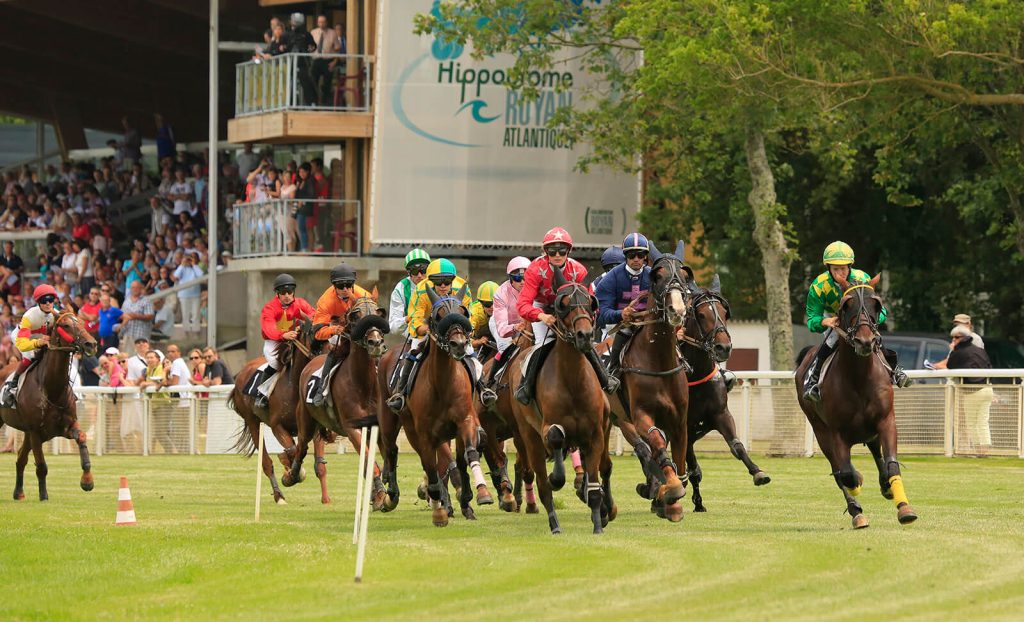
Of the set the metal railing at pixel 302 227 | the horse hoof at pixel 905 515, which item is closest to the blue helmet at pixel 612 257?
the horse hoof at pixel 905 515

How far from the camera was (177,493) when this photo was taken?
21.1 m

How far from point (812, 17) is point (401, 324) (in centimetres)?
1117

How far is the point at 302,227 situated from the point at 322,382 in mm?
18106

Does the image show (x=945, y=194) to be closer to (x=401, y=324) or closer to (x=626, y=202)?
(x=626, y=202)

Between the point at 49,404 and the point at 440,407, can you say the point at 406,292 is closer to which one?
the point at 440,407

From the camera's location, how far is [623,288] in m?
16.1

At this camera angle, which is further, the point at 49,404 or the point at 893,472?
the point at 49,404

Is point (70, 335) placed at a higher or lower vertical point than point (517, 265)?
lower

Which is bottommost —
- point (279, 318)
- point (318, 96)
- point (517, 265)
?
point (279, 318)

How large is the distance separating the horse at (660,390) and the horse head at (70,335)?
651 centimetres

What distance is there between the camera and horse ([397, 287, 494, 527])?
51.1ft

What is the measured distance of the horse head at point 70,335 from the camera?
1962 cm

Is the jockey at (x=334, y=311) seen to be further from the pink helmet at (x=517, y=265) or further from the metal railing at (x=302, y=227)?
the metal railing at (x=302, y=227)

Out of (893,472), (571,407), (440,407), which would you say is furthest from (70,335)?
(893,472)
